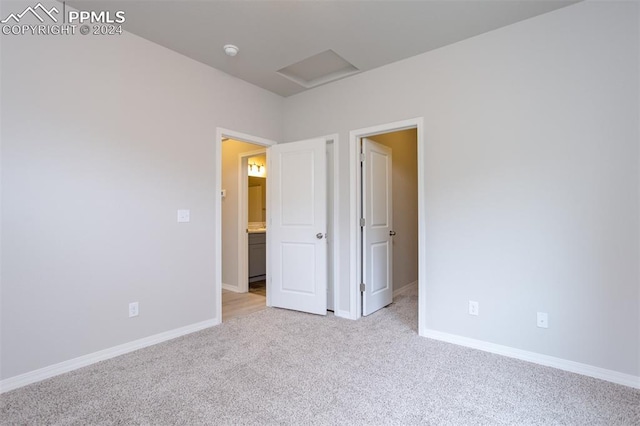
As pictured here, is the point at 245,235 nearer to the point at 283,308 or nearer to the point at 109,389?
the point at 283,308

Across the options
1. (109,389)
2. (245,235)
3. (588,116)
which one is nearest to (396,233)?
(245,235)

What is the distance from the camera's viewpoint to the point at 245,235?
477 cm

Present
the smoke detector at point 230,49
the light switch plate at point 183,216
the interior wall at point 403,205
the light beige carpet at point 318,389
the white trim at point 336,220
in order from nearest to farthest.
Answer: the light beige carpet at point 318,389, the smoke detector at point 230,49, the light switch plate at point 183,216, the white trim at point 336,220, the interior wall at point 403,205

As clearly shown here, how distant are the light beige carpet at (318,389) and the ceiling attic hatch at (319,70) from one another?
2.83 meters

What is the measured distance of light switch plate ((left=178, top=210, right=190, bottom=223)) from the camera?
3037mm

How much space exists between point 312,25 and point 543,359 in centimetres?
324

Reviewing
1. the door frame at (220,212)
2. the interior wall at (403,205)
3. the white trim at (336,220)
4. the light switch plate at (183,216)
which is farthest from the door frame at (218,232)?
the interior wall at (403,205)

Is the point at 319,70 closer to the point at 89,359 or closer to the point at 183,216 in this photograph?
the point at 183,216

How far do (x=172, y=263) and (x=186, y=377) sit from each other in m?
1.12

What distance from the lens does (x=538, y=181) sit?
2434 millimetres

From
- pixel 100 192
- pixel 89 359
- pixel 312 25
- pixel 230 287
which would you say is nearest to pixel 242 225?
pixel 230 287

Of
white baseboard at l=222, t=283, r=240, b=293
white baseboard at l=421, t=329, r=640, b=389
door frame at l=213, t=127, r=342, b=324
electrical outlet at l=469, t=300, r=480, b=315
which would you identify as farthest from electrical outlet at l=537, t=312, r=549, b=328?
white baseboard at l=222, t=283, r=240, b=293

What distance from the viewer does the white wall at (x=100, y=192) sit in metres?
2.13

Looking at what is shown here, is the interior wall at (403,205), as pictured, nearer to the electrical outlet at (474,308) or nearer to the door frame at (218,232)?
the electrical outlet at (474,308)
